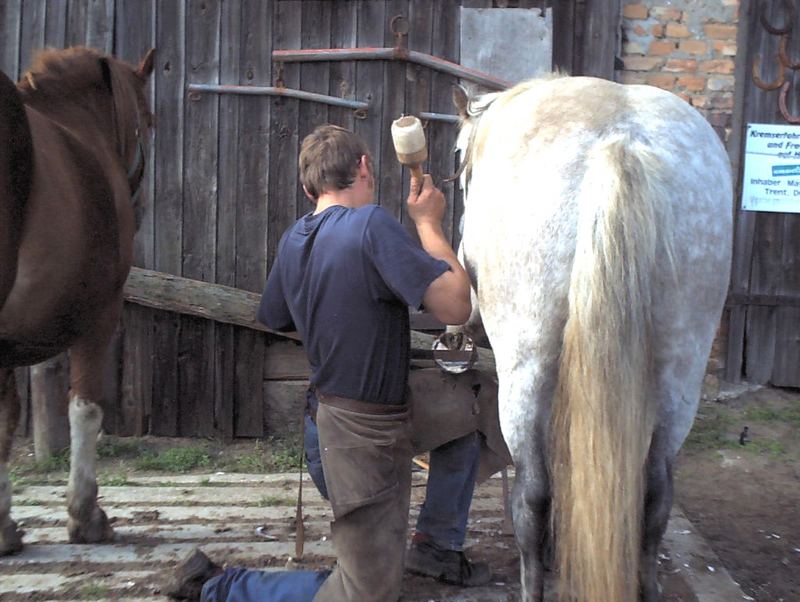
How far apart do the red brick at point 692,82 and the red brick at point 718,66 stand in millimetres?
68

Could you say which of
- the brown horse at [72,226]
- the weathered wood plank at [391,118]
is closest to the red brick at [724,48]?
the weathered wood plank at [391,118]

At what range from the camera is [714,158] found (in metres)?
2.26

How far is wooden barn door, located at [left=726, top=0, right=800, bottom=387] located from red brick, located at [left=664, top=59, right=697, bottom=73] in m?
0.35

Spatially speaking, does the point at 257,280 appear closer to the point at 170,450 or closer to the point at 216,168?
the point at 216,168

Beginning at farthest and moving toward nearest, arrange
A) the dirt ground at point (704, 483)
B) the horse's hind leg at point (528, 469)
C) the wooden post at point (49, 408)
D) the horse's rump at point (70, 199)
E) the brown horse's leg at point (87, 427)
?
1. the wooden post at point (49, 408)
2. the brown horse's leg at point (87, 427)
3. the dirt ground at point (704, 483)
4. the horse's rump at point (70, 199)
5. the horse's hind leg at point (528, 469)

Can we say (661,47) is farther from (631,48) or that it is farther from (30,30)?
(30,30)

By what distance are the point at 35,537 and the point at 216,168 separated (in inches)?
91.7

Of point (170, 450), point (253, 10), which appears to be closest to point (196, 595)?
point (170, 450)

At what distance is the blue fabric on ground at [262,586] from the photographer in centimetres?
257

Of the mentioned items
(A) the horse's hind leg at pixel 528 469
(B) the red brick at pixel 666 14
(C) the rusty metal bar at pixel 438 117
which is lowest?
(A) the horse's hind leg at pixel 528 469

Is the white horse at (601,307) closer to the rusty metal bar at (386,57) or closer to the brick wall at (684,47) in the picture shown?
the rusty metal bar at (386,57)

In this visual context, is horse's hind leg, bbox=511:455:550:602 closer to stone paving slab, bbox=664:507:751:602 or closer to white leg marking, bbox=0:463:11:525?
stone paving slab, bbox=664:507:751:602

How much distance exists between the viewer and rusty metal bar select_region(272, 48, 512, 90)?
4.67 metres

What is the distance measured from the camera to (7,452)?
3375 mm
